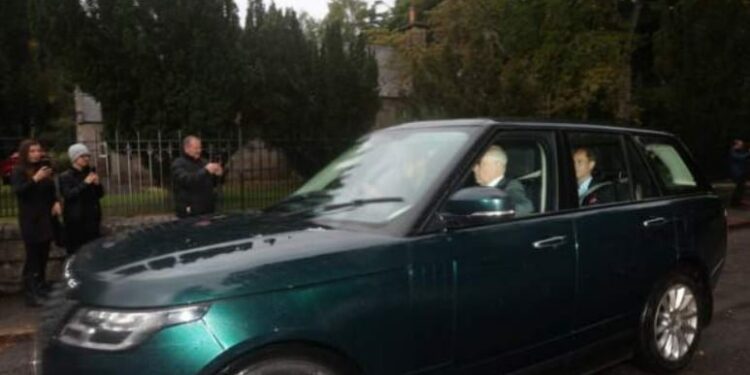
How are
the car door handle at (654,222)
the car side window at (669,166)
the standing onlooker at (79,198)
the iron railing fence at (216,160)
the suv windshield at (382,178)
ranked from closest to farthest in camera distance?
the suv windshield at (382,178) → the car door handle at (654,222) → the car side window at (669,166) → the standing onlooker at (79,198) → the iron railing fence at (216,160)

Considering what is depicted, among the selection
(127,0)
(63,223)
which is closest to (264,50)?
(127,0)

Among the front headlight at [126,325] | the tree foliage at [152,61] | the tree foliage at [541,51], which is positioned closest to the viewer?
the front headlight at [126,325]

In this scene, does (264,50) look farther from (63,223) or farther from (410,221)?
(410,221)

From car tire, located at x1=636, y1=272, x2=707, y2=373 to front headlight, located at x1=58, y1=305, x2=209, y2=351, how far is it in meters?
3.00

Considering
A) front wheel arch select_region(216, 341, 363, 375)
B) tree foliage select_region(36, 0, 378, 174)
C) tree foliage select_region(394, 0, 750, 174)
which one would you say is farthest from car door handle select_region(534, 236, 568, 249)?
tree foliage select_region(394, 0, 750, 174)

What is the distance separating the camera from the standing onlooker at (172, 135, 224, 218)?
23.8 feet

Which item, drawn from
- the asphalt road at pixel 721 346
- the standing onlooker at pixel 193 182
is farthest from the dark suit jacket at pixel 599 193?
the standing onlooker at pixel 193 182

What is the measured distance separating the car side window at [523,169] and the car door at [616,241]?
9.0 inches

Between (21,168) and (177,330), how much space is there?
5.12 m

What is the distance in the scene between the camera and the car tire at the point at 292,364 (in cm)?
282

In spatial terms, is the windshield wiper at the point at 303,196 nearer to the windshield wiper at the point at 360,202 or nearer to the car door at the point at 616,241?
the windshield wiper at the point at 360,202

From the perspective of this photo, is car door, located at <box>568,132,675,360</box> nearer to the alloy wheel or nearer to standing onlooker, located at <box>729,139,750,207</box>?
the alloy wheel

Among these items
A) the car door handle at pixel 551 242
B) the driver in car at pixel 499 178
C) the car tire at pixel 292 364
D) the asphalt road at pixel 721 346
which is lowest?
the asphalt road at pixel 721 346

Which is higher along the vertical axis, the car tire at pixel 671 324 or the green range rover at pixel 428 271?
the green range rover at pixel 428 271
